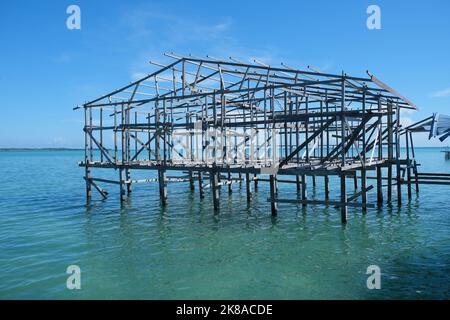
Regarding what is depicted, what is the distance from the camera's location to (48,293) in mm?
9016

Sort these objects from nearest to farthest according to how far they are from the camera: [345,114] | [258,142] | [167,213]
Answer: [345,114] → [167,213] → [258,142]

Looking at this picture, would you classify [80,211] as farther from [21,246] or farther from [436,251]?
[436,251]

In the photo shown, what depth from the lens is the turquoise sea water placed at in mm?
8945

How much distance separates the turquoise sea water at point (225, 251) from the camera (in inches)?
352

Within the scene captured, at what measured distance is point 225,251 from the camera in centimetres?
1181

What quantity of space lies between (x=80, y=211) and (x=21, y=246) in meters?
6.50

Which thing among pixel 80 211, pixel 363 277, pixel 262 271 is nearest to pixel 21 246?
pixel 80 211
